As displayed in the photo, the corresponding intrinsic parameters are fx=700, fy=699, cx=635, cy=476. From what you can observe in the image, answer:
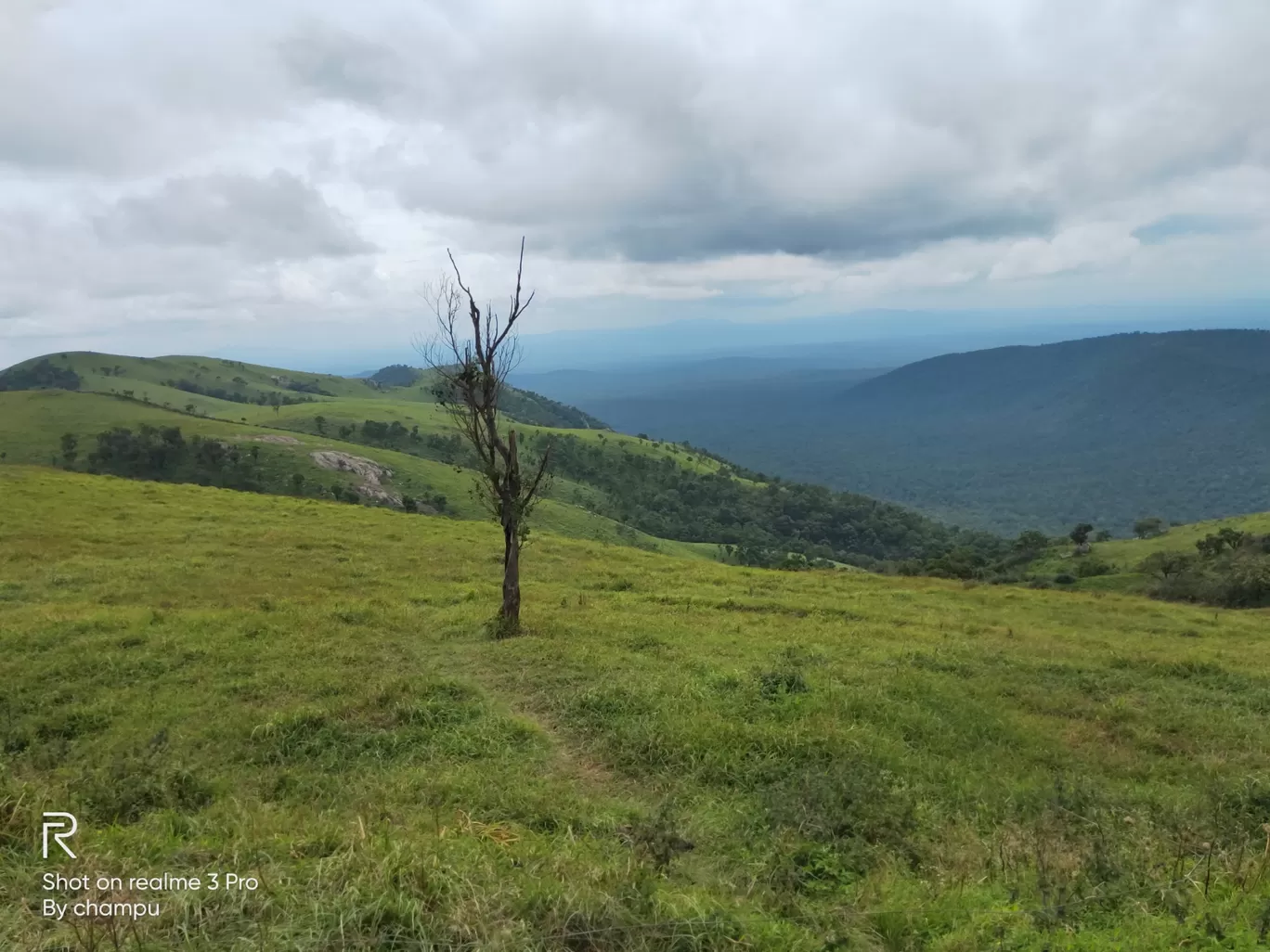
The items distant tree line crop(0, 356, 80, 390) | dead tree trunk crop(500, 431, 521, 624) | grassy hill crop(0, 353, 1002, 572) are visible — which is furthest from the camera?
distant tree line crop(0, 356, 80, 390)

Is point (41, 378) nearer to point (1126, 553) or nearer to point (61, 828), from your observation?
point (61, 828)

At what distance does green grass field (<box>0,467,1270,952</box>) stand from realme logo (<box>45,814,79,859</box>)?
17 cm

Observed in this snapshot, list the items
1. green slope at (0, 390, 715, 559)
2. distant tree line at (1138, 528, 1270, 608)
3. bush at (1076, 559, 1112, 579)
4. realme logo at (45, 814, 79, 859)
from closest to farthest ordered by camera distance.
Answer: realme logo at (45, 814, 79, 859) → distant tree line at (1138, 528, 1270, 608) → bush at (1076, 559, 1112, 579) → green slope at (0, 390, 715, 559)

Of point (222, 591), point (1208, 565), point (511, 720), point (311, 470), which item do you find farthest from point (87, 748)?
point (311, 470)

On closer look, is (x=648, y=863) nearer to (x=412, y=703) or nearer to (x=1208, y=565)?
(x=412, y=703)

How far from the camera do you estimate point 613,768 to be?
9805mm

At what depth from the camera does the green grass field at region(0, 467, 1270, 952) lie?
16.9ft

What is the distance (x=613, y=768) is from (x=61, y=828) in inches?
239

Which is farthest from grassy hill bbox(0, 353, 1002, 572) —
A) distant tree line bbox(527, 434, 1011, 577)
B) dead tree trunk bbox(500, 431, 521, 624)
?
dead tree trunk bbox(500, 431, 521, 624)

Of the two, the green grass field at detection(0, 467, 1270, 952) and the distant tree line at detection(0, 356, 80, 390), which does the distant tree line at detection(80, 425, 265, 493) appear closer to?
the green grass field at detection(0, 467, 1270, 952)

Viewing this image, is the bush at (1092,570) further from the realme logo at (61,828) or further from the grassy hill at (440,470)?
the realme logo at (61,828)

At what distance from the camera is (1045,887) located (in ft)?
19.4

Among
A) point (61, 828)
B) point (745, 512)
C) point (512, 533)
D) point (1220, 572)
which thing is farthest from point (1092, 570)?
point (745, 512)

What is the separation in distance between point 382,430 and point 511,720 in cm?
13661
